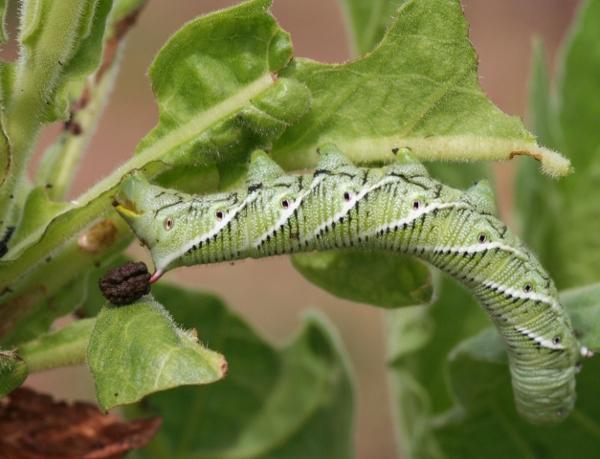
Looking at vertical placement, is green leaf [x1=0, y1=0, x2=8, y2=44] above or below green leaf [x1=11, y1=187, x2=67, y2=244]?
above

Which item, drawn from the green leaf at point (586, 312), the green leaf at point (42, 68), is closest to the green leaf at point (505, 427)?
the green leaf at point (586, 312)

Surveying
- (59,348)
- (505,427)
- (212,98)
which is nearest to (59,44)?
(212,98)

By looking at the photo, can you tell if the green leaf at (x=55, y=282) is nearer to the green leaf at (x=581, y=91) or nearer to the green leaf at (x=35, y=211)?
the green leaf at (x=35, y=211)

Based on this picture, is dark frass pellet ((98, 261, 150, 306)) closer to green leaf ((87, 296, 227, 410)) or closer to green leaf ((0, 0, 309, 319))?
green leaf ((87, 296, 227, 410))

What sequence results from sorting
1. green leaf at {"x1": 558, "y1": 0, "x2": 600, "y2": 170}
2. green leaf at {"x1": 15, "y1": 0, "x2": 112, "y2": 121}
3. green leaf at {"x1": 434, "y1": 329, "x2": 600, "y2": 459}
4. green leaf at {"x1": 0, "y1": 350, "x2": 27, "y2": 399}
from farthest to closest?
green leaf at {"x1": 558, "y1": 0, "x2": 600, "y2": 170}
green leaf at {"x1": 434, "y1": 329, "x2": 600, "y2": 459}
green leaf at {"x1": 15, "y1": 0, "x2": 112, "y2": 121}
green leaf at {"x1": 0, "y1": 350, "x2": 27, "y2": 399}

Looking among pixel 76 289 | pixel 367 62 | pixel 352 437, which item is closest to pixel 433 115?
pixel 367 62

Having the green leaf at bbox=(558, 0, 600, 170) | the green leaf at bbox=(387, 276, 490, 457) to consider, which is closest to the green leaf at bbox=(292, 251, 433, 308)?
the green leaf at bbox=(387, 276, 490, 457)
